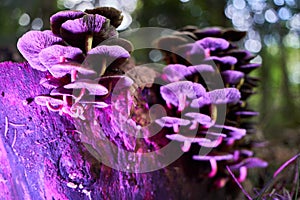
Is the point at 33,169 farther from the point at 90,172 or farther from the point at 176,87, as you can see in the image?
the point at 176,87

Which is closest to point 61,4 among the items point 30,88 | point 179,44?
point 179,44

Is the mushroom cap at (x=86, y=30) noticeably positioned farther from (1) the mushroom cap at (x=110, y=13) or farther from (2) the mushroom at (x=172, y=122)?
(2) the mushroom at (x=172, y=122)

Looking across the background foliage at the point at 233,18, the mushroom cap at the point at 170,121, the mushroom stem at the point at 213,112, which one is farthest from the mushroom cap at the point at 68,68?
the background foliage at the point at 233,18

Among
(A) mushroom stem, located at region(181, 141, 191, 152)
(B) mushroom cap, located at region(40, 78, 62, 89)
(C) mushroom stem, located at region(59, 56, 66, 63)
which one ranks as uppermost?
(C) mushroom stem, located at region(59, 56, 66, 63)

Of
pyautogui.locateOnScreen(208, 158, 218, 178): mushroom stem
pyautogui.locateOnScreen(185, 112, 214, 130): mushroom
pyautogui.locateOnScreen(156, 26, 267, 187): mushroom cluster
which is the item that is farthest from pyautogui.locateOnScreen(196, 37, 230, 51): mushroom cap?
pyautogui.locateOnScreen(208, 158, 218, 178): mushroom stem

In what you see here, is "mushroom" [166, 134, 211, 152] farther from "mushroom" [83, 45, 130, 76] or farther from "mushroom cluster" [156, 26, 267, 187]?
"mushroom" [83, 45, 130, 76]

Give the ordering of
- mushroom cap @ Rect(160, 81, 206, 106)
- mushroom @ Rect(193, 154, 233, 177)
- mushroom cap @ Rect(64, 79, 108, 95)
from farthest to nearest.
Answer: mushroom @ Rect(193, 154, 233, 177)
mushroom cap @ Rect(160, 81, 206, 106)
mushroom cap @ Rect(64, 79, 108, 95)

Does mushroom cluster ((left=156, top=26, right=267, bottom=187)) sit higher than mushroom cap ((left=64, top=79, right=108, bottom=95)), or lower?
lower

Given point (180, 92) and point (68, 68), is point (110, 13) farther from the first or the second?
point (180, 92)
